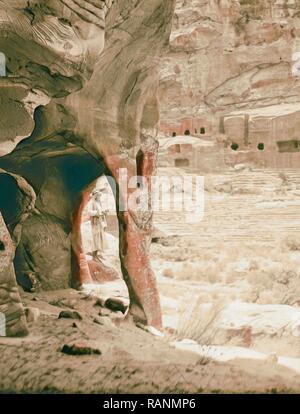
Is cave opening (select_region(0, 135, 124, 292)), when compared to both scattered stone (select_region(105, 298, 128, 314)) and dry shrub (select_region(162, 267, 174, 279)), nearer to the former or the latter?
scattered stone (select_region(105, 298, 128, 314))

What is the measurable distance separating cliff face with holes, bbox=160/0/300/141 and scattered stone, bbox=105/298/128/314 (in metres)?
10.9

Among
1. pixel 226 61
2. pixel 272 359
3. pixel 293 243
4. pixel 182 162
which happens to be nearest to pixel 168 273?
pixel 293 243

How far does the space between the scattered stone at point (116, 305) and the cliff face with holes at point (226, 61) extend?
10.9m

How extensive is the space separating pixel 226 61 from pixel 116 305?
12.4 meters

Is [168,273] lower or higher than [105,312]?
lower

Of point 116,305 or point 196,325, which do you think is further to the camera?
point 196,325

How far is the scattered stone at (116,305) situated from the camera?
4332 mm

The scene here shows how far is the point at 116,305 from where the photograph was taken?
4.36 meters

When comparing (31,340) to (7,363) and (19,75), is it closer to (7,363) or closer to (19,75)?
(7,363)

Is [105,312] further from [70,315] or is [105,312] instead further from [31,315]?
[31,315]

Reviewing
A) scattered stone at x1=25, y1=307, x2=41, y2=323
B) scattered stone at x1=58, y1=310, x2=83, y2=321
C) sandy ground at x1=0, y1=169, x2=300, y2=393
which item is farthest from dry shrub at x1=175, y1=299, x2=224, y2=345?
scattered stone at x1=25, y1=307, x2=41, y2=323

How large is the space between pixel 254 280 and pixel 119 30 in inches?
228

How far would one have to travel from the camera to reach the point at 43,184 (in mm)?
5234

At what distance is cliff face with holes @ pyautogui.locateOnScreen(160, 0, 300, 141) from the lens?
15.1m
